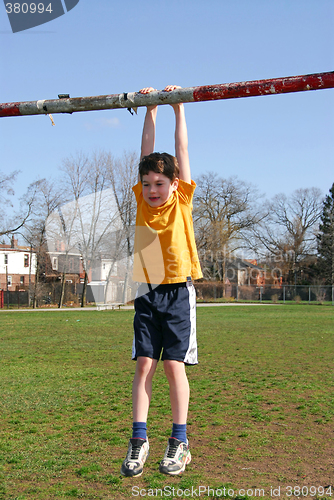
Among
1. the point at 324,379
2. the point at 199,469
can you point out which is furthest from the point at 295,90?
the point at 324,379

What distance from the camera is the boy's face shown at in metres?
2.67

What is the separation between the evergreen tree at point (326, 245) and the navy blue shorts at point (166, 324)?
199ft

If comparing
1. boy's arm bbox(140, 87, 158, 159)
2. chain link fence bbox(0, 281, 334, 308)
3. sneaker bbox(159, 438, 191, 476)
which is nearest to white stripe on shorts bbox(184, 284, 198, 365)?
sneaker bbox(159, 438, 191, 476)

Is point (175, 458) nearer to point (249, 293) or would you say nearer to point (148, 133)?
point (148, 133)

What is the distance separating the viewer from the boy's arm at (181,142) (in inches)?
114

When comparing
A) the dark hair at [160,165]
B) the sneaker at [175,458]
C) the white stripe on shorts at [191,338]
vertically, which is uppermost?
the dark hair at [160,165]

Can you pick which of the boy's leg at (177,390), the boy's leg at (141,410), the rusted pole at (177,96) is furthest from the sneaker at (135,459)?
the rusted pole at (177,96)

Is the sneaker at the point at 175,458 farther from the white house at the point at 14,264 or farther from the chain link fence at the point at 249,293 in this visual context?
the white house at the point at 14,264

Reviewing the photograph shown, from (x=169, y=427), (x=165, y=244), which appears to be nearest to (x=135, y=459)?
(x=165, y=244)

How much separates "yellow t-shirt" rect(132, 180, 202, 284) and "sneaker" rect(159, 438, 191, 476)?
869 millimetres

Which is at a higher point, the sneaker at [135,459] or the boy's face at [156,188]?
the boy's face at [156,188]

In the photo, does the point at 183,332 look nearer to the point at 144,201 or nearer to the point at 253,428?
the point at 144,201

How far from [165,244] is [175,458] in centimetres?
112

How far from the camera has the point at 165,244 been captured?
8.65 ft
